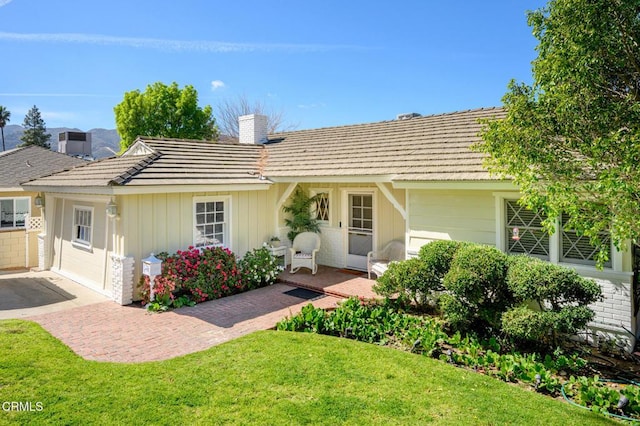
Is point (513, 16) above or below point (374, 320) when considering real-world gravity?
above

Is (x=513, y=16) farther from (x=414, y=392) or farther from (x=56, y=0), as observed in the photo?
(x=56, y=0)

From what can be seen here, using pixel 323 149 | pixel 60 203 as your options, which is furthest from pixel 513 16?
pixel 60 203

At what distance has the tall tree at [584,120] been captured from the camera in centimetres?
455

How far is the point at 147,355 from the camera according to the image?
618cm

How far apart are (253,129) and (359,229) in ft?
24.9

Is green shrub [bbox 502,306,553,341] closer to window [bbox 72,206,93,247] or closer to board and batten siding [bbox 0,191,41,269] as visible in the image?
window [bbox 72,206,93,247]

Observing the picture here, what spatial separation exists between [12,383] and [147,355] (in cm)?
174

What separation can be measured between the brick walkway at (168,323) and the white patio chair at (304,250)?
1607mm

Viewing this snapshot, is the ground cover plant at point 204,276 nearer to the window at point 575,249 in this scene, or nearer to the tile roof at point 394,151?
the tile roof at point 394,151

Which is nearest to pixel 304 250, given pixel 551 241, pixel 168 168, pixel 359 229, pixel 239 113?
pixel 359 229

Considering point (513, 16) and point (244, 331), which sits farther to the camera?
point (513, 16)

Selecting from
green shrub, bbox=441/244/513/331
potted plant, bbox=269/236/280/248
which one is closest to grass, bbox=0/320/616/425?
green shrub, bbox=441/244/513/331

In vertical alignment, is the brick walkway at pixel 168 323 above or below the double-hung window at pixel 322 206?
below

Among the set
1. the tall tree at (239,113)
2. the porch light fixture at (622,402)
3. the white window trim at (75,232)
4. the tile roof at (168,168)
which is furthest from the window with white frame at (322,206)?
the tall tree at (239,113)
